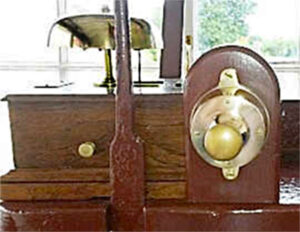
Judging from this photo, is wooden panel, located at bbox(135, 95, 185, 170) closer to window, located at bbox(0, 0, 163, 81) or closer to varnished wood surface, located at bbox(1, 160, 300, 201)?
varnished wood surface, located at bbox(1, 160, 300, 201)

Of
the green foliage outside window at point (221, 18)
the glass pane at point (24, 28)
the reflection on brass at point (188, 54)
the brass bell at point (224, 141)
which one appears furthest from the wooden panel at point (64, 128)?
the glass pane at point (24, 28)

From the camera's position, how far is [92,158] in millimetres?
499

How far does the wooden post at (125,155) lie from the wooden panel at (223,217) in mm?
16

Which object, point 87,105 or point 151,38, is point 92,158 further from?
point 151,38

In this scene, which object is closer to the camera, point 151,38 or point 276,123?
point 276,123

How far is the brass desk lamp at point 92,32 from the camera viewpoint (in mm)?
555

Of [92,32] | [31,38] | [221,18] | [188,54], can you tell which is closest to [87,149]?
[92,32]

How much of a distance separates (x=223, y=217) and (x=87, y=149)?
139mm

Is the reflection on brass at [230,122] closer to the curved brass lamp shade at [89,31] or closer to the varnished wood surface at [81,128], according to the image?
the varnished wood surface at [81,128]

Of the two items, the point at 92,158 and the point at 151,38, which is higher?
the point at 151,38

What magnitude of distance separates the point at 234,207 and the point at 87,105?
0.16 metres

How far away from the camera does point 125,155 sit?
442 millimetres

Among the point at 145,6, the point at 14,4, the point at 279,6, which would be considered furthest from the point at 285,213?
the point at 279,6

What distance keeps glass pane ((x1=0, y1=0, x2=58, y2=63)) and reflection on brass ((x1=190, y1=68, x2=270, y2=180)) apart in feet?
4.03
